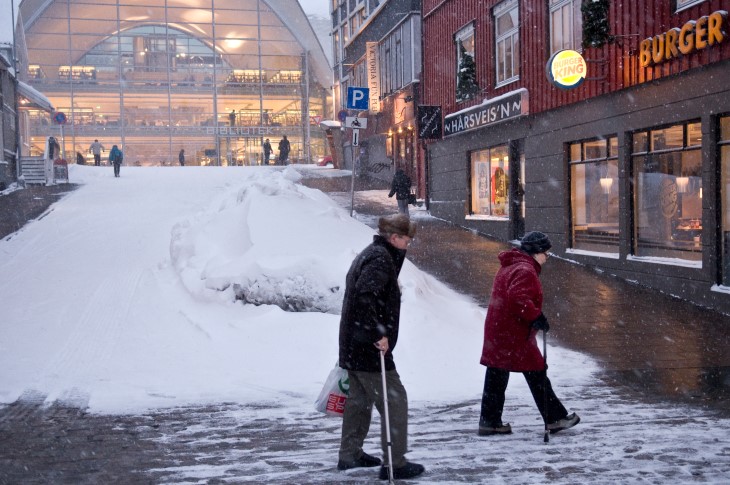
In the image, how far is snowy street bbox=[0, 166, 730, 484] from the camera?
569 centimetres

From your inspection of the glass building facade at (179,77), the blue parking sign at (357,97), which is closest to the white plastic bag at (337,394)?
the blue parking sign at (357,97)

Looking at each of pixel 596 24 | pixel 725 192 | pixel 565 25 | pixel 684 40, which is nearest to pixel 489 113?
pixel 565 25

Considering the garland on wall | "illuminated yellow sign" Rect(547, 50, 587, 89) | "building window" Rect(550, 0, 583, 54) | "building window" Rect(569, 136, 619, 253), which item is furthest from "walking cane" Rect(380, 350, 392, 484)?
"building window" Rect(550, 0, 583, 54)

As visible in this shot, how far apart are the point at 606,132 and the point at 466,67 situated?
6855 millimetres

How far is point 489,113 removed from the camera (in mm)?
19688

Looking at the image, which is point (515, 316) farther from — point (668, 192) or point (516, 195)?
point (516, 195)

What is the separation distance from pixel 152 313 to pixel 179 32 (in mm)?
47660

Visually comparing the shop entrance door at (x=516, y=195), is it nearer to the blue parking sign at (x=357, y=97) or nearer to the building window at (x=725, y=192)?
the blue parking sign at (x=357, y=97)

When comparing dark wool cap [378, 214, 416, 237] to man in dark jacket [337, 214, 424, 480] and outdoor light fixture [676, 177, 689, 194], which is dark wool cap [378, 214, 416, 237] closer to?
man in dark jacket [337, 214, 424, 480]

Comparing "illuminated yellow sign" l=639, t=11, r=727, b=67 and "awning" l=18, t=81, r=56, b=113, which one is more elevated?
"awning" l=18, t=81, r=56, b=113

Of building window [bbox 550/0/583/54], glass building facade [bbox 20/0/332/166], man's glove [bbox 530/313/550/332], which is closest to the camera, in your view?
man's glove [bbox 530/313/550/332]

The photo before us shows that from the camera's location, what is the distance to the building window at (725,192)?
472 inches

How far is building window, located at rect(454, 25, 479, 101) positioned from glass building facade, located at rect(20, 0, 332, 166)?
3453cm

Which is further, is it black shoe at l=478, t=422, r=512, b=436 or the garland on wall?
the garland on wall
